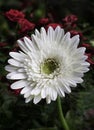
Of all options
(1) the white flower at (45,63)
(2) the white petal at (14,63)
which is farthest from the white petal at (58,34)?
(2) the white petal at (14,63)

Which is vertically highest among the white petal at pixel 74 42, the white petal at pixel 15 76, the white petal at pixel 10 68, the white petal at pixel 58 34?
the white petal at pixel 58 34

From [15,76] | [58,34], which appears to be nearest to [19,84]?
[15,76]

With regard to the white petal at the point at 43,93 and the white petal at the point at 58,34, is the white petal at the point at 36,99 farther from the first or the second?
the white petal at the point at 58,34

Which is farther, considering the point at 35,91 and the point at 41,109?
the point at 41,109

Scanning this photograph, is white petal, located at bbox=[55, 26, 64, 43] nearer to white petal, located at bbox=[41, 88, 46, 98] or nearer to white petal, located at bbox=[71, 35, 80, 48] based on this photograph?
white petal, located at bbox=[71, 35, 80, 48]

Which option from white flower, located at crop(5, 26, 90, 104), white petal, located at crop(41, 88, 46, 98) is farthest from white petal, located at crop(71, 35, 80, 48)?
white petal, located at crop(41, 88, 46, 98)

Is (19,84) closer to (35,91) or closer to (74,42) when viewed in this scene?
(35,91)

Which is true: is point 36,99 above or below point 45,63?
below

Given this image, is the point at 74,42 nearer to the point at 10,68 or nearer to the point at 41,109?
the point at 10,68
